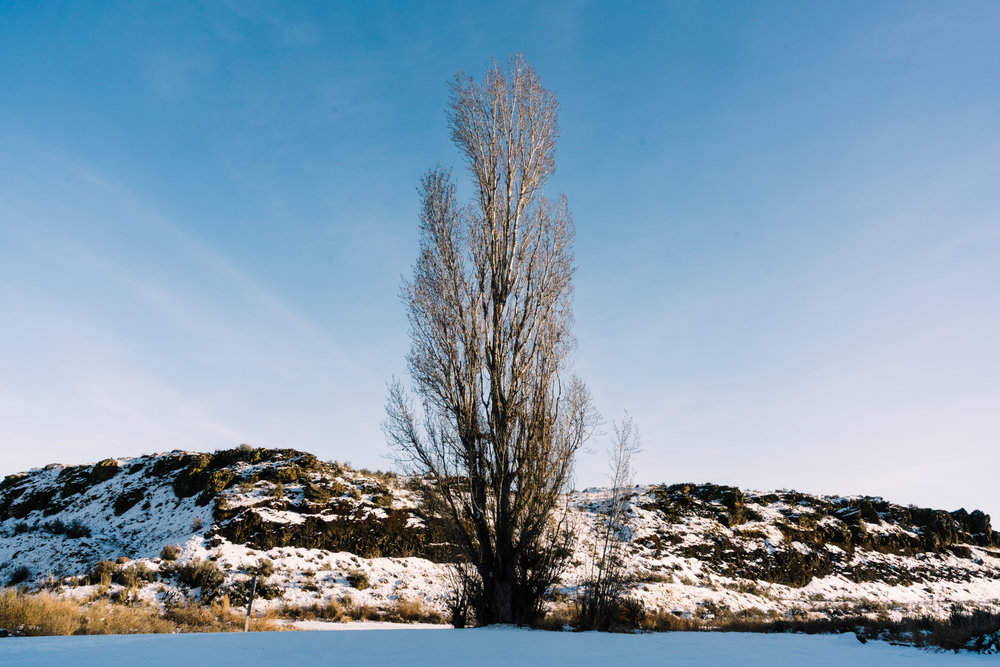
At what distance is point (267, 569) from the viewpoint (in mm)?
14711

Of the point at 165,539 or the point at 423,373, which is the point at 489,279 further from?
the point at 165,539

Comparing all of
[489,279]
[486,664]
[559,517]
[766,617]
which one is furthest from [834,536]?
[486,664]

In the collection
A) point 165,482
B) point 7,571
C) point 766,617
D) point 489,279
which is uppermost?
point 489,279

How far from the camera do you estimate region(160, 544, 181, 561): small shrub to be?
1495cm

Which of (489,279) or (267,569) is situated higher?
(489,279)

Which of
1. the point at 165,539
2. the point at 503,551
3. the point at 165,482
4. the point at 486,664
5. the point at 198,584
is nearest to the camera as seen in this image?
the point at 486,664

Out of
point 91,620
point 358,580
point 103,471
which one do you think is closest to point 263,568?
point 358,580

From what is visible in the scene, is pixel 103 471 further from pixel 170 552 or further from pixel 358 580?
pixel 358 580

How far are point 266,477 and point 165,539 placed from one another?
5188 millimetres

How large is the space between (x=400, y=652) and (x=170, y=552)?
14536mm

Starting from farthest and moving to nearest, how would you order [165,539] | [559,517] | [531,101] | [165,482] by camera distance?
[165,482], [165,539], [531,101], [559,517]

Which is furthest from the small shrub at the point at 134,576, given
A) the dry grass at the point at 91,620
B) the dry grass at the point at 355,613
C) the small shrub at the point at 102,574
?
the dry grass at the point at 355,613

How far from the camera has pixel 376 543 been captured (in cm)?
1800

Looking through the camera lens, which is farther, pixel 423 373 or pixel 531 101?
pixel 531 101
